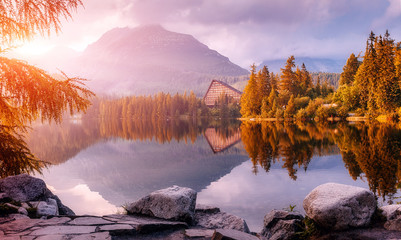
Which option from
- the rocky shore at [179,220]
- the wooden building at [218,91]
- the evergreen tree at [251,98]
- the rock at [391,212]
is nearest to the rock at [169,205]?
the rocky shore at [179,220]

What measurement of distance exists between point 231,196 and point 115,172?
323 inches

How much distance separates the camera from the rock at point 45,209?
6.74 meters

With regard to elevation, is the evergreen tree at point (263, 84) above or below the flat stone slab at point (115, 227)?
above

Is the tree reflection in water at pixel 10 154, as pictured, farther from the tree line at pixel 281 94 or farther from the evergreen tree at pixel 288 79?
the evergreen tree at pixel 288 79

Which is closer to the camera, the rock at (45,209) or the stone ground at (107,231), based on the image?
the stone ground at (107,231)

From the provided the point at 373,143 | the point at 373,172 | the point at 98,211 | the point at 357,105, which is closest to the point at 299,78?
the point at 357,105

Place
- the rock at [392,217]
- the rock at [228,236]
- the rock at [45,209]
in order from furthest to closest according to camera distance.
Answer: the rock at [45,209] → the rock at [392,217] → the rock at [228,236]

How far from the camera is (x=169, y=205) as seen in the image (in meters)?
6.95

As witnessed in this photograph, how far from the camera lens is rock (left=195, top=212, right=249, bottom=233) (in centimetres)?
722

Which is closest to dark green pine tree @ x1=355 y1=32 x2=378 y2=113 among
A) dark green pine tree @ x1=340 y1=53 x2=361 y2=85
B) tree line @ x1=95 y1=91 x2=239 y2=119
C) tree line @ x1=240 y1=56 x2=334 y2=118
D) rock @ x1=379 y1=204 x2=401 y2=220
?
tree line @ x1=240 y1=56 x2=334 y2=118

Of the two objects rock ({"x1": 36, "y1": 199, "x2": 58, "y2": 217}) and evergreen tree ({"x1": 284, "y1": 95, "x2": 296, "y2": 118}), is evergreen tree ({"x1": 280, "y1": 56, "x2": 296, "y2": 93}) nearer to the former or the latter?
evergreen tree ({"x1": 284, "y1": 95, "x2": 296, "y2": 118})

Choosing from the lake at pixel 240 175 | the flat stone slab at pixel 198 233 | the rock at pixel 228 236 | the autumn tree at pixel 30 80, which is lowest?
the lake at pixel 240 175

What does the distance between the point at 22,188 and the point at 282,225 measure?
22.3ft

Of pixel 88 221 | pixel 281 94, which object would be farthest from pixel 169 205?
pixel 281 94
